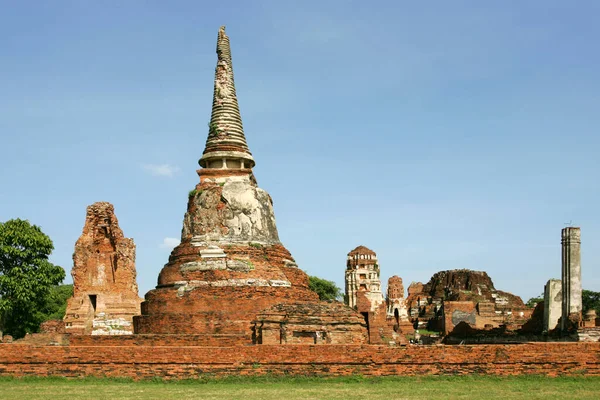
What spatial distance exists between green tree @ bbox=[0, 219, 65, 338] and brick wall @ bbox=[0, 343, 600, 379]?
16.3 metres

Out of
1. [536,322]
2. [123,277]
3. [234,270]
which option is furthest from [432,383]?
[123,277]

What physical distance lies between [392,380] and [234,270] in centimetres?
678

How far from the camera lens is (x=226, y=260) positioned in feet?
62.4

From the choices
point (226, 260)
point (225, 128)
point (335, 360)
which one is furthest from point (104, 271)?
point (335, 360)

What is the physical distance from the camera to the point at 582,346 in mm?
13328

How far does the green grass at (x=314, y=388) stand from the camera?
11422 millimetres

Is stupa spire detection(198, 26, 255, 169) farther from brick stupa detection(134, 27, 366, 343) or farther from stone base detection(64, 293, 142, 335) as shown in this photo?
stone base detection(64, 293, 142, 335)

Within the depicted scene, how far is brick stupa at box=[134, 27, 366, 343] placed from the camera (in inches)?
694

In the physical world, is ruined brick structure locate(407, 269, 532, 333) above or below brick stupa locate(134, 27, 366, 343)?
below

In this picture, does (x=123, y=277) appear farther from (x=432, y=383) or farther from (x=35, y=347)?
(x=432, y=383)

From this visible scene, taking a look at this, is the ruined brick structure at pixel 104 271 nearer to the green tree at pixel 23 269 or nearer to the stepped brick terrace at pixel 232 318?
the stepped brick terrace at pixel 232 318

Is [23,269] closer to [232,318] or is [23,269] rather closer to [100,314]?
[100,314]

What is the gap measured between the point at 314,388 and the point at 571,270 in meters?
11.3

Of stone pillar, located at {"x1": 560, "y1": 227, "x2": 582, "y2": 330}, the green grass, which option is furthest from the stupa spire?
stone pillar, located at {"x1": 560, "y1": 227, "x2": 582, "y2": 330}
